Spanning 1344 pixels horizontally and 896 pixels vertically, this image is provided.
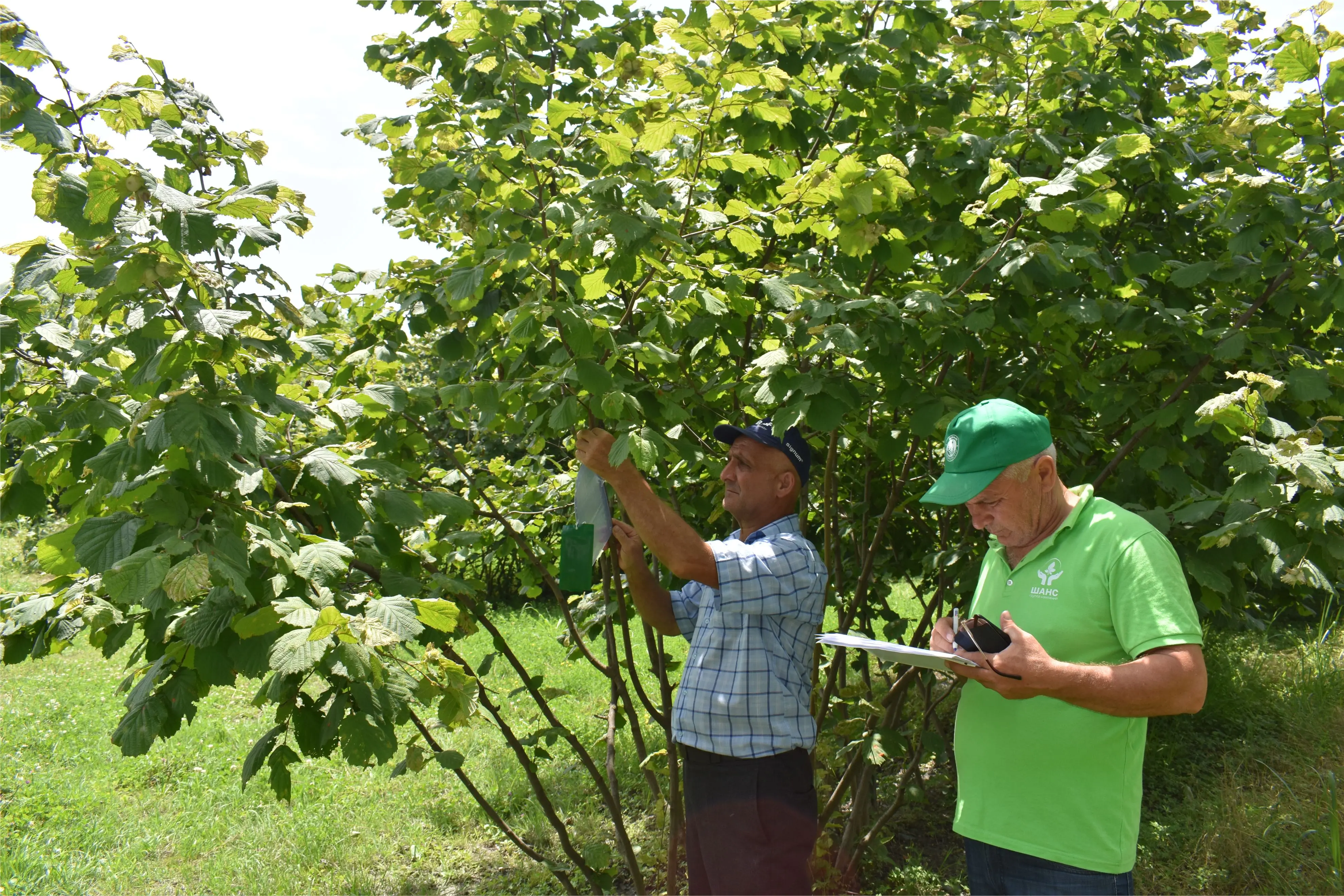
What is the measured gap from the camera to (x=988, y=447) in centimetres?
195

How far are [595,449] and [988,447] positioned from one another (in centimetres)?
98

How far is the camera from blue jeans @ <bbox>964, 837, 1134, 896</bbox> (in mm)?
1818

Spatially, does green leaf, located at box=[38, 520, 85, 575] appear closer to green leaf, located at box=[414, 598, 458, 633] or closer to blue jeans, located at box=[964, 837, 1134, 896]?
green leaf, located at box=[414, 598, 458, 633]

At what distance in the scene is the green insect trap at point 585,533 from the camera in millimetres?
2572

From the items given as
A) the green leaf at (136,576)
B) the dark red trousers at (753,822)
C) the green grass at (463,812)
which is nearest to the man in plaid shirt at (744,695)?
the dark red trousers at (753,822)

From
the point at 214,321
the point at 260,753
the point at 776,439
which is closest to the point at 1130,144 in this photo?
the point at 776,439

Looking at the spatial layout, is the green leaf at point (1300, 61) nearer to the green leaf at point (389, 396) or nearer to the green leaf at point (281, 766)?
the green leaf at point (389, 396)

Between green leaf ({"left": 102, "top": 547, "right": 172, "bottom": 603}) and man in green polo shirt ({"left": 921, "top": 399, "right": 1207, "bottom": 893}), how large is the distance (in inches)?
59.5

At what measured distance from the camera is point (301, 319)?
2193 millimetres

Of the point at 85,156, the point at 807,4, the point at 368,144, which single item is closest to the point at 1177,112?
the point at 807,4

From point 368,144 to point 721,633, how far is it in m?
2.11

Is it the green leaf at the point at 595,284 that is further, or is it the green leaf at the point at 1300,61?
the green leaf at the point at 1300,61

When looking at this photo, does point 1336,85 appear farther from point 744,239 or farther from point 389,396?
point 389,396

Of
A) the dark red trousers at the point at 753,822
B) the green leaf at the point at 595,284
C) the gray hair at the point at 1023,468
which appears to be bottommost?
the dark red trousers at the point at 753,822
